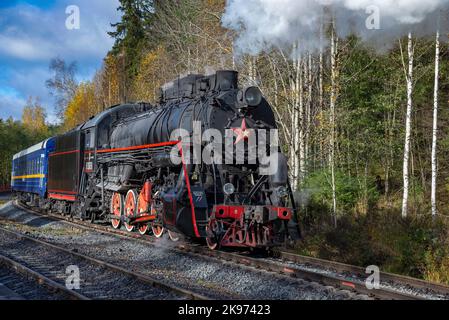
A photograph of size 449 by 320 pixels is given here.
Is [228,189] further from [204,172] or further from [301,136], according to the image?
[301,136]

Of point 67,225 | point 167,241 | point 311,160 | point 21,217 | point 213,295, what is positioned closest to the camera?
point 213,295

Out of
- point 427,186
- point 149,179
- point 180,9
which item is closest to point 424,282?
point 149,179

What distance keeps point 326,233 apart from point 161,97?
593cm

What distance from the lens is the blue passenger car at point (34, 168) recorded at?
23.8 metres

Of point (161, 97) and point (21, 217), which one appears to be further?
point (21, 217)

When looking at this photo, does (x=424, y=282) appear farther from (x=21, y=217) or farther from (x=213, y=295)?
(x=21, y=217)

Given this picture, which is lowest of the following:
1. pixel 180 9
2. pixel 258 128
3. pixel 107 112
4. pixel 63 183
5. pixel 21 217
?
pixel 21 217

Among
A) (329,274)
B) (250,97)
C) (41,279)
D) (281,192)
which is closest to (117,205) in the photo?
(250,97)

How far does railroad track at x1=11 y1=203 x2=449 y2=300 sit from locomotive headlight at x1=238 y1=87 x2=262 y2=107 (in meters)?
3.27

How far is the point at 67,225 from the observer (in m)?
18.1

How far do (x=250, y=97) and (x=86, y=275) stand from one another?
5.01 metres

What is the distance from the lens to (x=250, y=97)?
11031mm

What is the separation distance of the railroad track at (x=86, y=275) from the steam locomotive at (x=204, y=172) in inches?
78.1

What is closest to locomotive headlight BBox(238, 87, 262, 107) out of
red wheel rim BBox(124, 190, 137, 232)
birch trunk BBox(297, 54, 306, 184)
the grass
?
the grass
